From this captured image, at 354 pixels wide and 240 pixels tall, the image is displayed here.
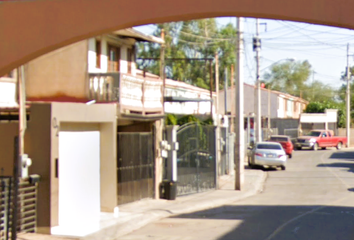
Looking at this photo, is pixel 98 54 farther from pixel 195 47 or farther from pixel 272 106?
pixel 272 106

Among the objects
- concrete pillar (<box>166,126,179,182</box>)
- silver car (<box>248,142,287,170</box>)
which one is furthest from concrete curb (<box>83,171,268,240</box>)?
silver car (<box>248,142,287,170</box>)

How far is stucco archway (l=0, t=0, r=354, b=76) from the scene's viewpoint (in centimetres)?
712

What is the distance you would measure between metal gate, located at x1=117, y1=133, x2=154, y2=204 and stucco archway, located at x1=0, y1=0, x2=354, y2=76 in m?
9.33

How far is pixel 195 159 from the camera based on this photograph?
2261cm

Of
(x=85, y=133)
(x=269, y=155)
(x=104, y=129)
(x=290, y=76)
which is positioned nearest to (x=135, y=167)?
(x=104, y=129)

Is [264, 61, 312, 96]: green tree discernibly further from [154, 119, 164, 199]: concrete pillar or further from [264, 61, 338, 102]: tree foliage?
[154, 119, 164, 199]: concrete pillar

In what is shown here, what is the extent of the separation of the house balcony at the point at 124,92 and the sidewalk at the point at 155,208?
2821 millimetres

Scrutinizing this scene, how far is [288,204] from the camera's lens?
756 inches

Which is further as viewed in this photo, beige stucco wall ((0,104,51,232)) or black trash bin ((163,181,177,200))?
black trash bin ((163,181,177,200))

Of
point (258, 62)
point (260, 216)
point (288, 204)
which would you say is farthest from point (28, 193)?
point (258, 62)

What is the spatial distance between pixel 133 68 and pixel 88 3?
1515cm

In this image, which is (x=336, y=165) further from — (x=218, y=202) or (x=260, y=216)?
(x=260, y=216)

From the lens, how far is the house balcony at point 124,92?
17047 mm

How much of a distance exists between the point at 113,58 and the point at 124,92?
416 cm
